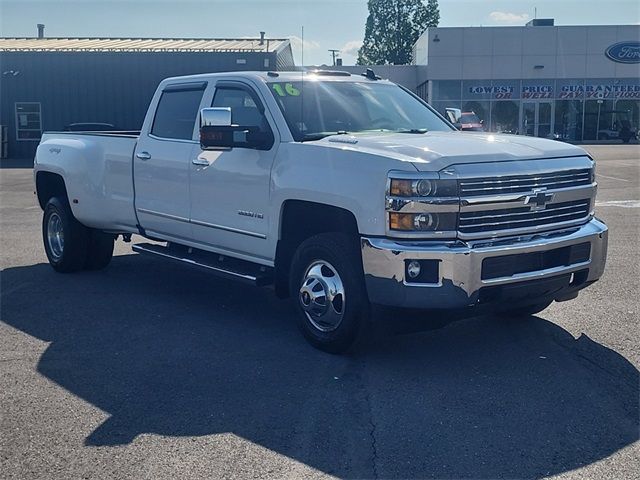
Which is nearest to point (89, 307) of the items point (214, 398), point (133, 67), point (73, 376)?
point (73, 376)

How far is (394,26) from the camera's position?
7769cm

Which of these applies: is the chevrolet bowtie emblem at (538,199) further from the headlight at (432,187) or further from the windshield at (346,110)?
the windshield at (346,110)

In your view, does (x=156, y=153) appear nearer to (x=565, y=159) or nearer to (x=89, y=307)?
(x=89, y=307)

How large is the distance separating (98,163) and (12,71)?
27.4 meters

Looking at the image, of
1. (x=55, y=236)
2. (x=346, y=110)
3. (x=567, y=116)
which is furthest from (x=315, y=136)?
(x=567, y=116)

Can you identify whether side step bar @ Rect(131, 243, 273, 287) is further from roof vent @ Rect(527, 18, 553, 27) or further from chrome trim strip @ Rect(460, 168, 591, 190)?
roof vent @ Rect(527, 18, 553, 27)

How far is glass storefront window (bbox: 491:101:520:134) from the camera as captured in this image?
149ft

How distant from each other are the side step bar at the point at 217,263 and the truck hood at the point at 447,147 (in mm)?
1220

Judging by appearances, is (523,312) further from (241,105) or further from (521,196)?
(241,105)

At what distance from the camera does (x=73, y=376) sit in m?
5.38

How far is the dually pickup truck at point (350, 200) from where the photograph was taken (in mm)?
5066

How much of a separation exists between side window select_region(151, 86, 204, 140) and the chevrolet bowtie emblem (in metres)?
3.28

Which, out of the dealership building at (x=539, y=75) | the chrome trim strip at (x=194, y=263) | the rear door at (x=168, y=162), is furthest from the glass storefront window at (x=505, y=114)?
the chrome trim strip at (x=194, y=263)

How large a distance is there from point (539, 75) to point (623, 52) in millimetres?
5090
